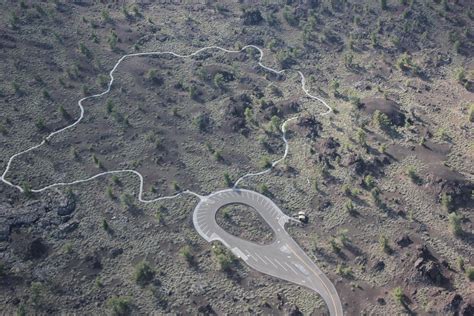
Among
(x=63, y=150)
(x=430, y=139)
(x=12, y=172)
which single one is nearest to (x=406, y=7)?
(x=430, y=139)

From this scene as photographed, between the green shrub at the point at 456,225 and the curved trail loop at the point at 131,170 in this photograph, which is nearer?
the green shrub at the point at 456,225

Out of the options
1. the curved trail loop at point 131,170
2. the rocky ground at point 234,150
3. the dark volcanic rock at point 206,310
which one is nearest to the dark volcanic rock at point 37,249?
the rocky ground at point 234,150

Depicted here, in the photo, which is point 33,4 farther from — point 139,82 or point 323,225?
point 323,225

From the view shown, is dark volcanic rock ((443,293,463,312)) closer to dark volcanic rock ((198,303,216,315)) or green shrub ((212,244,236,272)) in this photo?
green shrub ((212,244,236,272))

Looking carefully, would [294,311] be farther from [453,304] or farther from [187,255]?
[453,304]

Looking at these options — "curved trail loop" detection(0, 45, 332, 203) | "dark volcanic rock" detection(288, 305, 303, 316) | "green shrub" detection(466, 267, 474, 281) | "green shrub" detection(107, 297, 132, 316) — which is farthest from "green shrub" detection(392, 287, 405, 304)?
"green shrub" detection(107, 297, 132, 316)

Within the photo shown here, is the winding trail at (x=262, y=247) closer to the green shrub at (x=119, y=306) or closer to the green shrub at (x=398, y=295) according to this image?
the green shrub at (x=398, y=295)

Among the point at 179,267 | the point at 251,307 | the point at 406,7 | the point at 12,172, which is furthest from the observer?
the point at 406,7
